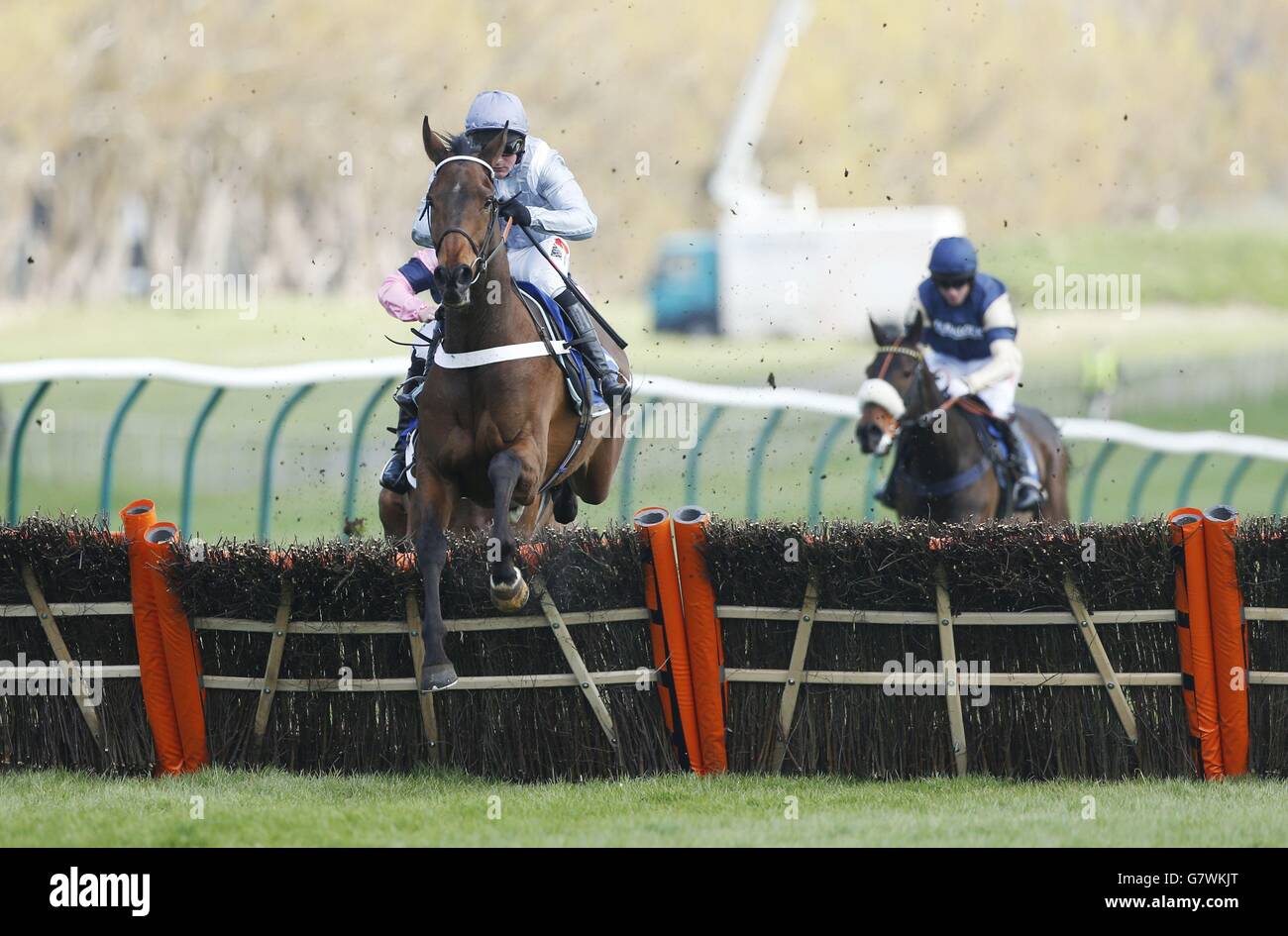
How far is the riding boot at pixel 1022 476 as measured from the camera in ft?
29.2

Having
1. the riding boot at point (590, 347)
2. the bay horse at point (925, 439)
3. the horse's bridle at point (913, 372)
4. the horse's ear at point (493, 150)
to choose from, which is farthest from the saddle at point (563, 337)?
the horse's bridle at point (913, 372)

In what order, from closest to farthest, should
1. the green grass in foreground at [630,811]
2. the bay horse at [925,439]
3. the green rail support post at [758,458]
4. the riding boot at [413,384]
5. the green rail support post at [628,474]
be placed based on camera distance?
the green grass in foreground at [630,811]
the riding boot at [413,384]
the bay horse at [925,439]
the green rail support post at [628,474]
the green rail support post at [758,458]

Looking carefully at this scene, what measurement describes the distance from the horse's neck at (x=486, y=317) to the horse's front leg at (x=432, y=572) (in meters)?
0.51

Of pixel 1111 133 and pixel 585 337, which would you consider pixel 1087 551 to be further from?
pixel 1111 133

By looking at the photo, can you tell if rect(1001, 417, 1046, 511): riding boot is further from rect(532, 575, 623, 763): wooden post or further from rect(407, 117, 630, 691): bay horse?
rect(532, 575, 623, 763): wooden post

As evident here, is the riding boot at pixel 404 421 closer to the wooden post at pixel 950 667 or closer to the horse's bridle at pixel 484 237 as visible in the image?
the horse's bridle at pixel 484 237

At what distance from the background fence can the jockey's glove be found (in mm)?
1924

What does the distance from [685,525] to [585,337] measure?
116 centimetres

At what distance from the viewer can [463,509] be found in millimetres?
7301

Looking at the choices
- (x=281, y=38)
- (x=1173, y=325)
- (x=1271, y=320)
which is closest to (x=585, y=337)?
(x=281, y=38)

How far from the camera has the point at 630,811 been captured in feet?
17.8

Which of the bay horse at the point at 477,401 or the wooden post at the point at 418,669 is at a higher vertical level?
the bay horse at the point at 477,401

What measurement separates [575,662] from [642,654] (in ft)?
0.81

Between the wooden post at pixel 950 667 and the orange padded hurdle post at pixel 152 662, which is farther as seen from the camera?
the orange padded hurdle post at pixel 152 662
